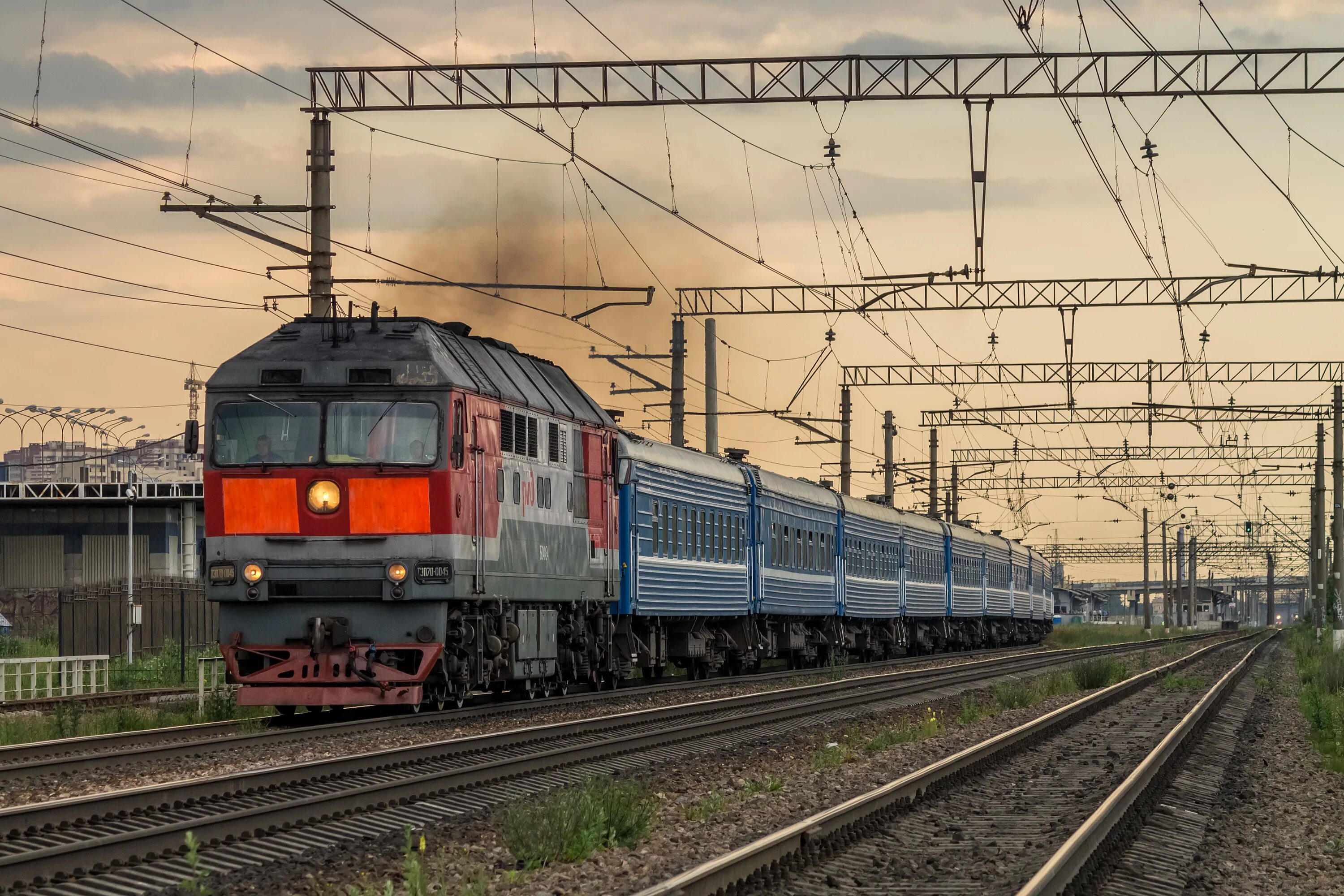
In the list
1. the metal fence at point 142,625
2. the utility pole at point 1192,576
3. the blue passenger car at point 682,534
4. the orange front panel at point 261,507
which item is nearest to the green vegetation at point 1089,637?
the utility pole at point 1192,576

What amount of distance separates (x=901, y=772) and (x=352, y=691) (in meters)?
6.22

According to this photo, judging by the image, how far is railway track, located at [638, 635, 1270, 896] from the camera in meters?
9.50

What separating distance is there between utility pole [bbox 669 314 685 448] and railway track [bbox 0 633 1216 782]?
38.1ft

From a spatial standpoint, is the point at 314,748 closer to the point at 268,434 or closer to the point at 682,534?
the point at 268,434

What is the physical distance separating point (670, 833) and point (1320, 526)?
52.3 metres

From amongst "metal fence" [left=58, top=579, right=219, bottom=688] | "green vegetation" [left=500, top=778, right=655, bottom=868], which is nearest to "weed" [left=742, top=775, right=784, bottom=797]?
"green vegetation" [left=500, top=778, right=655, bottom=868]

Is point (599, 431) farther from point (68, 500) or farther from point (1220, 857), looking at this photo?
point (68, 500)

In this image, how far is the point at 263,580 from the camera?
18.5 metres

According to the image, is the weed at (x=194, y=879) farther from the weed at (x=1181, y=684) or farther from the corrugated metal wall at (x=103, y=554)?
the corrugated metal wall at (x=103, y=554)

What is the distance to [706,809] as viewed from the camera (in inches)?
489

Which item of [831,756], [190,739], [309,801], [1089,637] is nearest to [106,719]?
[190,739]

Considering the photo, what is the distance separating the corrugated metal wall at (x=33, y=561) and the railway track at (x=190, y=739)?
52.8m

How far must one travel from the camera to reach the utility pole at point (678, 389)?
3491 cm

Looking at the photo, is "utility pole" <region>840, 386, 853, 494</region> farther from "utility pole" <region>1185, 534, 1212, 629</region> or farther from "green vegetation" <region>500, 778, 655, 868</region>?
"utility pole" <region>1185, 534, 1212, 629</region>
